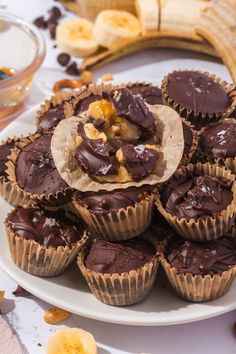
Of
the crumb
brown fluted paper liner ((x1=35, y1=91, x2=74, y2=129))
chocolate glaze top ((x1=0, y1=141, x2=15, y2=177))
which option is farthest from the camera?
the crumb

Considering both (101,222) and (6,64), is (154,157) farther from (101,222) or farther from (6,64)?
(6,64)

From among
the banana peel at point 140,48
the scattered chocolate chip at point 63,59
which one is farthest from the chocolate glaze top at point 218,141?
the scattered chocolate chip at point 63,59

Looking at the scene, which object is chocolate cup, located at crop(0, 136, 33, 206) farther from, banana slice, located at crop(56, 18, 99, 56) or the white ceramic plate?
banana slice, located at crop(56, 18, 99, 56)

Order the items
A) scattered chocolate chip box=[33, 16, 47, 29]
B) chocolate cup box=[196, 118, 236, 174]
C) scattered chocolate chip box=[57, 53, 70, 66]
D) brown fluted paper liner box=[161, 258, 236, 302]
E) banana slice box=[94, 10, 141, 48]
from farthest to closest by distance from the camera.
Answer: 1. scattered chocolate chip box=[33, 16, 47, 29]
2. scattered chocolate chip box=[57, 53, 70, 66]
3. banana slice box=[94, 10, 141, 48]
4. chocolate cup box=[196, 118, 236, 174]
5. brown fluted paper liner box=[161, 258, 236, 302]

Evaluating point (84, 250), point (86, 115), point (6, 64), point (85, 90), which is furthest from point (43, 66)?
point (84, 250)

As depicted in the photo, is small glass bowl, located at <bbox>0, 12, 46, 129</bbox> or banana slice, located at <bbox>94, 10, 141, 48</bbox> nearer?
small glass bowl, located at <bbox>0, 12, 46, 129</bbox>

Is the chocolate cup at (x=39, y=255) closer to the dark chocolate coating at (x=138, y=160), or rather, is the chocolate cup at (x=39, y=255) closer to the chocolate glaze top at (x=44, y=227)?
the chocolate glaze top at (x=44, y=227)

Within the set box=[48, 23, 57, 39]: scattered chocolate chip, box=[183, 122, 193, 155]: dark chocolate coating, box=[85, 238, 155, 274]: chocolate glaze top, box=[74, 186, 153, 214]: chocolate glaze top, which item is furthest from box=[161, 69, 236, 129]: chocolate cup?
box=[48, 23, 57, 39]: scattered chocolate chip
